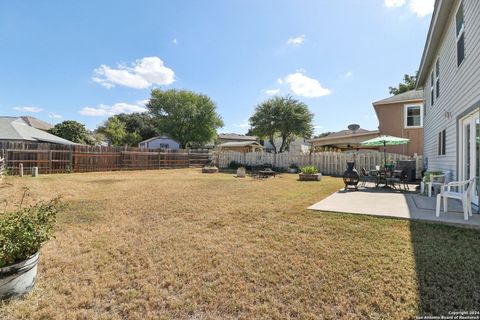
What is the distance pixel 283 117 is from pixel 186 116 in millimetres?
13604

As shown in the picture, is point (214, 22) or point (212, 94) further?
point (212, 94)

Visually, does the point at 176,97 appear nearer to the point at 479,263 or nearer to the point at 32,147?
the point at 32,147

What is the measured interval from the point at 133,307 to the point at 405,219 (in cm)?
486

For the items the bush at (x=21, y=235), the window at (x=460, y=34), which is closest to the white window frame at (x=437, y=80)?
the window at (x=460, y=34)

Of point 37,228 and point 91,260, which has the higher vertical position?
point 37,228

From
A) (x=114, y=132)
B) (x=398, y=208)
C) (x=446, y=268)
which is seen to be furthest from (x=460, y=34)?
(x=114, y=132)

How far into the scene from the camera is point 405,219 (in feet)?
15.5

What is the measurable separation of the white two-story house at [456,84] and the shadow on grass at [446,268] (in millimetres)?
2329

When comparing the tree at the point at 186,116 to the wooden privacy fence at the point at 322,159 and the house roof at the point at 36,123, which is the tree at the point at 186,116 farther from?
the house roof at the point at 36,123

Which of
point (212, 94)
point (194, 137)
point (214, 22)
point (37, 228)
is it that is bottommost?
point (37, 228)

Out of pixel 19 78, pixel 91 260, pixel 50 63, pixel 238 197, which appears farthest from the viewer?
pixel 19 78

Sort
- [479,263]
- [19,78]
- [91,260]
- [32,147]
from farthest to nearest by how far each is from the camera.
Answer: [19,78] → [32,147] → [91,260] → [479,263]

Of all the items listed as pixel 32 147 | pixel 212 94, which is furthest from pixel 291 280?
pixel 212 94

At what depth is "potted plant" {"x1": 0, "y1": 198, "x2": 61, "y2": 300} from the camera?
7.07 ft
